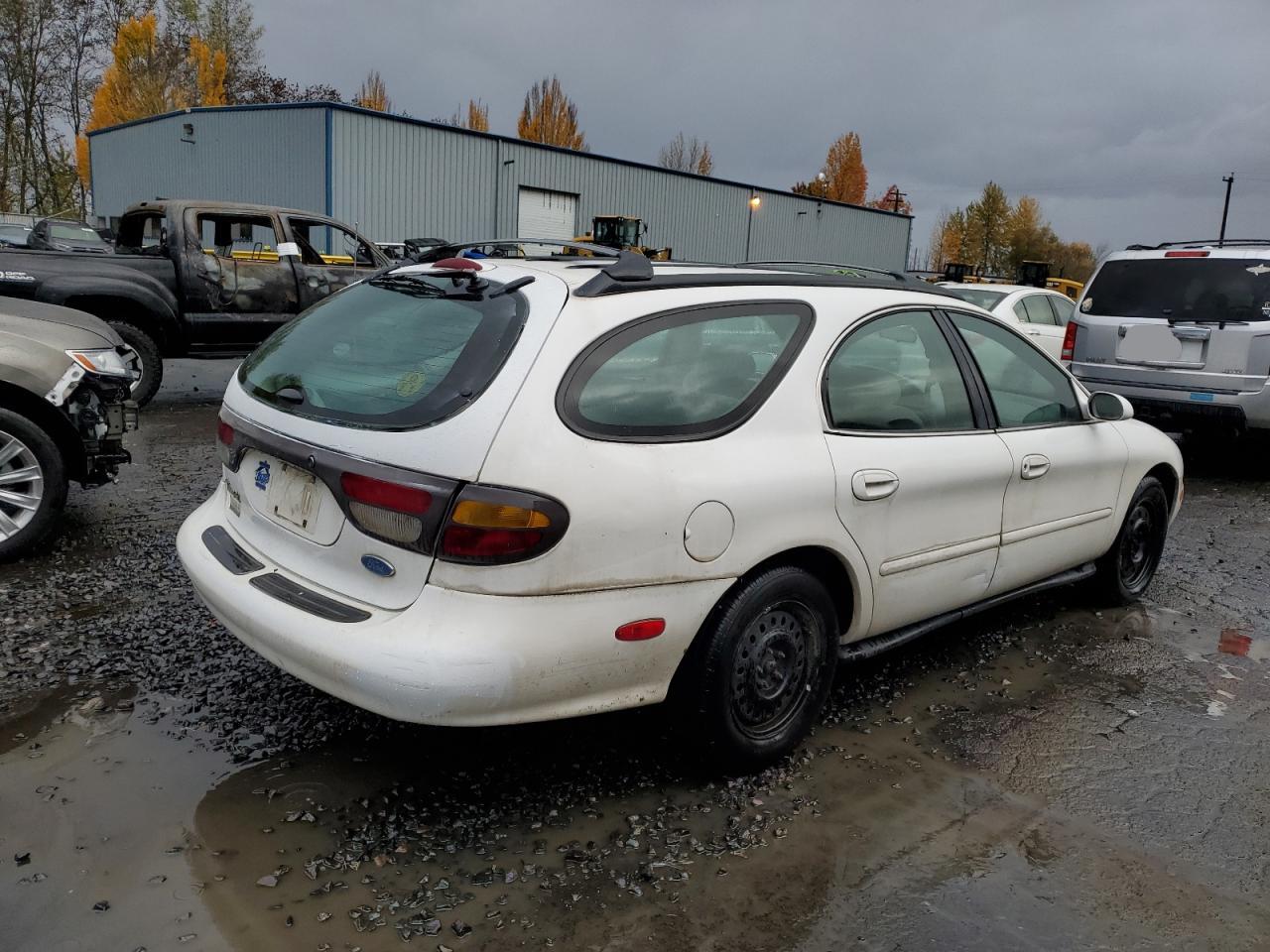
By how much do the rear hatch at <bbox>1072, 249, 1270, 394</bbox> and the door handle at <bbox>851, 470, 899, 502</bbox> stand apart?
6191mm

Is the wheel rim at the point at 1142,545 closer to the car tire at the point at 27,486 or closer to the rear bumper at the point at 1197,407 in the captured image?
the rear bumper at the point at 1197,407

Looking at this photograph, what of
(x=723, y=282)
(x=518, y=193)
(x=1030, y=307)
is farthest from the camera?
(x=518, y=193)

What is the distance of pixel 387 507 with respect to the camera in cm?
255

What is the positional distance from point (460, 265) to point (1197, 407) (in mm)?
7283

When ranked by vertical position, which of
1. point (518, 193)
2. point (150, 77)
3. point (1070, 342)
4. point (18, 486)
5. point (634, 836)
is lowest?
point (634, 836)

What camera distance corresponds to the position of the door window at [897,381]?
10.7 ft

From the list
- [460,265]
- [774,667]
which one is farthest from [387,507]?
[774,667]

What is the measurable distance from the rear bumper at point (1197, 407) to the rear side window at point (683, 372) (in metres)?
5.80

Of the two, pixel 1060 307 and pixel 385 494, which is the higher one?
pixel 1060 307

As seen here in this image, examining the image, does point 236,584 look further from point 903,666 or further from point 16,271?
point 16,271

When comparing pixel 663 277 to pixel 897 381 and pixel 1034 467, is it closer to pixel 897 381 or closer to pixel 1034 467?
pixel 897 381

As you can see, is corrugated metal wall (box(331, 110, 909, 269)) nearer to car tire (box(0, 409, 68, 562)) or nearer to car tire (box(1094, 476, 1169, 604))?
car tire (box(0, 409, 68, 562))

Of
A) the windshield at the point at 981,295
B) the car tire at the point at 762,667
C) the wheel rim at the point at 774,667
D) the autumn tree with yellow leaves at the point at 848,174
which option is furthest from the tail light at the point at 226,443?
the autumn tree with yellow leaves at the point at 848,174

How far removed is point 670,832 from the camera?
110 inches
